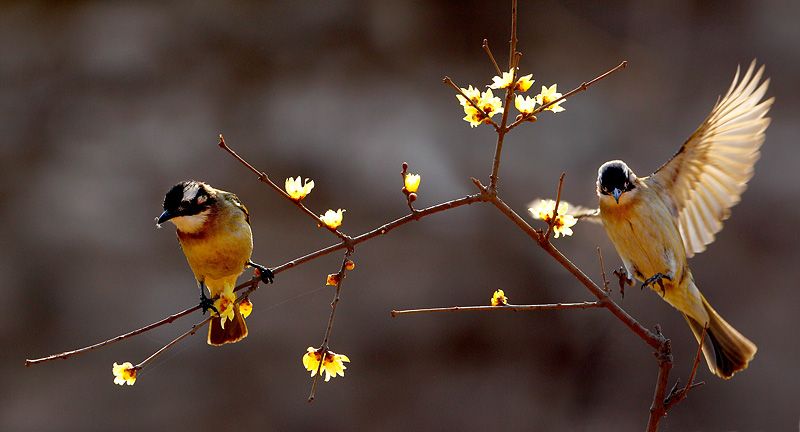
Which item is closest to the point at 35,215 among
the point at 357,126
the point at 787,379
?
the point at 357,126

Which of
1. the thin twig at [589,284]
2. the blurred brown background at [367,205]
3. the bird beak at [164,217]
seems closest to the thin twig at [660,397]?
the thin twig at [589,284]

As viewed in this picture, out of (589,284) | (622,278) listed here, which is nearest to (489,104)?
(589,284)

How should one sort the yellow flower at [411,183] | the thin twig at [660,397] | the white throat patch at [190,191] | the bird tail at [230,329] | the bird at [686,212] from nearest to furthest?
the thin twig at [660,397], the yellow flower at [411,183], the bird at [686,212], the white throat patch at [190,191], the bird tail at [230,329]

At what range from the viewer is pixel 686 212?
1755mm

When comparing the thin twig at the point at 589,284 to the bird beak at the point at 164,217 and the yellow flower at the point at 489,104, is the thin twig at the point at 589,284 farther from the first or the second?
the bird beak at the point at 164,217

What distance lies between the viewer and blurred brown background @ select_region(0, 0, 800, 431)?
375 cm

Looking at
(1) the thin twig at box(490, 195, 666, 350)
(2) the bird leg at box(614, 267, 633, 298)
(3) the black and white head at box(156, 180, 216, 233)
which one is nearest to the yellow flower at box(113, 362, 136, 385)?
(3) the black and white head at box(156, 180, 216, 233)

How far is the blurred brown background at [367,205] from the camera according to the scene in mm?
3748

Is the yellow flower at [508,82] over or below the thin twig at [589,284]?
over

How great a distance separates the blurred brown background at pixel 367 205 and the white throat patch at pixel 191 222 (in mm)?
1980

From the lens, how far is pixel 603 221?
72.0 inches

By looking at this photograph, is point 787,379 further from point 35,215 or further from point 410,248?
point 35,215

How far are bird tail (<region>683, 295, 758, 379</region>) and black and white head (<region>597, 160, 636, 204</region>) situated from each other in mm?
437

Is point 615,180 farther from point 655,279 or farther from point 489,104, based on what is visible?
point 489,104
